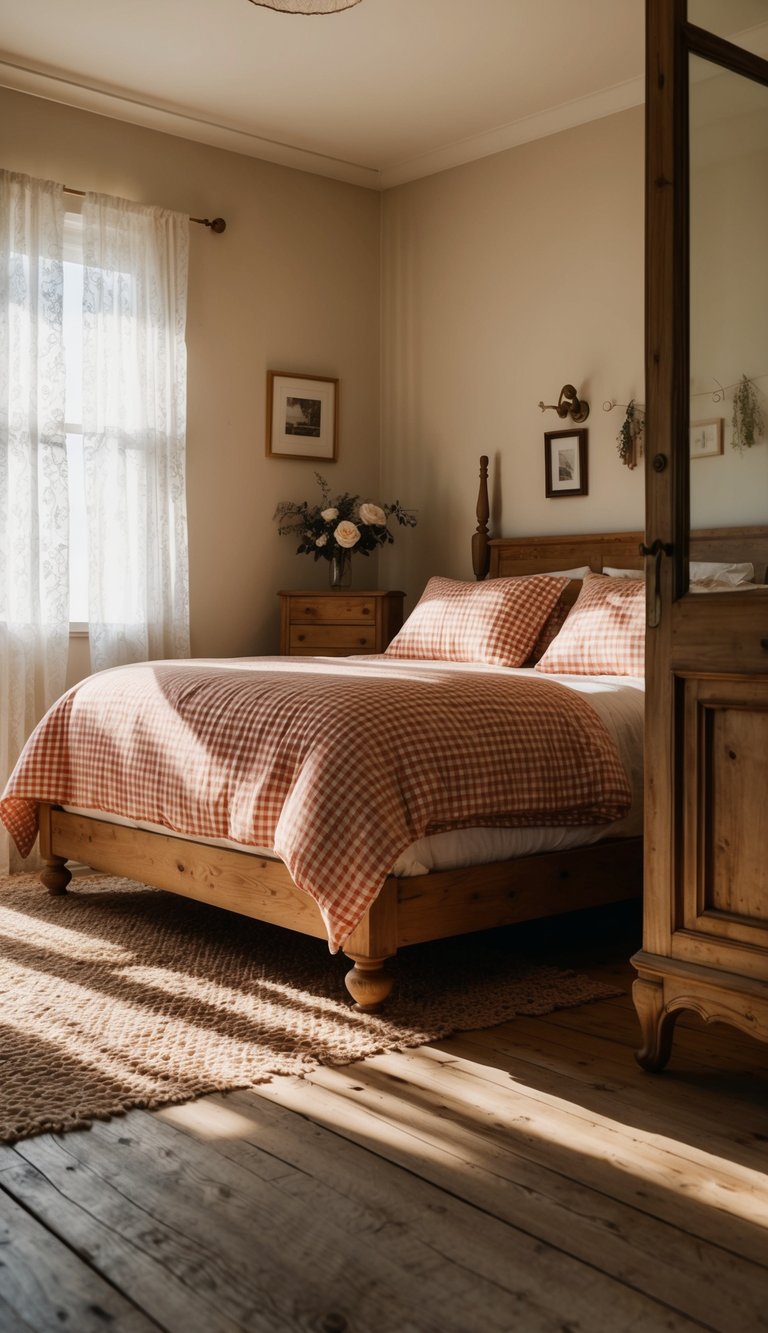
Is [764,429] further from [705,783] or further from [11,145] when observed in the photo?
[11,145]

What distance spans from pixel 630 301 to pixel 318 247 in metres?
1.61

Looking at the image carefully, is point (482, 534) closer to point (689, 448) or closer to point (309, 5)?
point (309, 5)

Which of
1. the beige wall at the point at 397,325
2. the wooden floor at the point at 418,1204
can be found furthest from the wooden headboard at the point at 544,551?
the wooden floor at the point at 418,1204

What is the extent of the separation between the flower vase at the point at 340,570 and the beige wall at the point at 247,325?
0.23 meters

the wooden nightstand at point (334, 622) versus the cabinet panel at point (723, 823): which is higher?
the wooden nightstand at point (334, 622)

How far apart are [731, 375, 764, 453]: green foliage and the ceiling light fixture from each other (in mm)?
1829

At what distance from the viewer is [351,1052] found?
260 centimetres

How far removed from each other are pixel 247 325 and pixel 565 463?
152cm

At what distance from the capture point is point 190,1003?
2.94 meters

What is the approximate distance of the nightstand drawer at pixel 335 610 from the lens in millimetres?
5277

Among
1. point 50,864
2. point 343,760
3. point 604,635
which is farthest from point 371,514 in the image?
point 343,760

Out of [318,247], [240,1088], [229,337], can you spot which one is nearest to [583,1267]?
[240,1088]

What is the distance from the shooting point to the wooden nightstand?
5270mm

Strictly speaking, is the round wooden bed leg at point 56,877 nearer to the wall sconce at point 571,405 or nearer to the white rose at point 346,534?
the white rose at point 346,534
